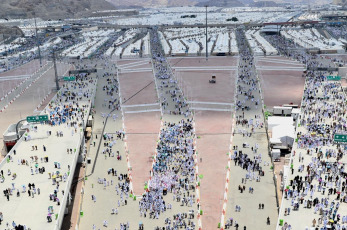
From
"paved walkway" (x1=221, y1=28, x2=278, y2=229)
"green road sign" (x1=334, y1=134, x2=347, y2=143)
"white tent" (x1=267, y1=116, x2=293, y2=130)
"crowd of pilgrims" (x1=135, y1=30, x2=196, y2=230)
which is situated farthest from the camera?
"white tent" (x1=267, y1=116, x2=293, y2=130)

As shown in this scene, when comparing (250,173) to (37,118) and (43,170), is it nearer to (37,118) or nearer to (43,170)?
(43,170)

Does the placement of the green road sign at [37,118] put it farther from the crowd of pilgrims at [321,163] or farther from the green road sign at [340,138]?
the green road sign at [340,138]

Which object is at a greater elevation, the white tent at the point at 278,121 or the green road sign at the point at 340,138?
the green road sign at the point at 340,138

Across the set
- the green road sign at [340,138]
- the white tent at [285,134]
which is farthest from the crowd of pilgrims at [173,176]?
the green road sign at [340,138]

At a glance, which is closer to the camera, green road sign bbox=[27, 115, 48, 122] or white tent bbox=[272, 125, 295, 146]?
white tent bbox=[272, 125, 295, 146]

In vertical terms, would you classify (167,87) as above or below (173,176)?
above

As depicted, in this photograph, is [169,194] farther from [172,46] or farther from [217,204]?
[172,46]

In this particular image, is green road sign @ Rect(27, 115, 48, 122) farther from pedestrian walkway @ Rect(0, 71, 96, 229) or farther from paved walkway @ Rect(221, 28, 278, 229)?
paved walkway @ Rect(221, 28, 278, 229)

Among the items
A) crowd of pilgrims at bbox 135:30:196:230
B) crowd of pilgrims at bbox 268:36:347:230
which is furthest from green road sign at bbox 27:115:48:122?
crowd of pilgrims at bbox 268:36:347:230

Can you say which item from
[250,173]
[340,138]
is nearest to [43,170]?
[250,173]

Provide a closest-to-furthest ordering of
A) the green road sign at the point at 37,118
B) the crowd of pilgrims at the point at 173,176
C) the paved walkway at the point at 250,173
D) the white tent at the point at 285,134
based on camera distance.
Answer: the crowd of pilgrims at the point at 173,176, the paved walkway at the point at 250,173, the white tent at the point at 285,134, the green road sign at the point at 37,118
